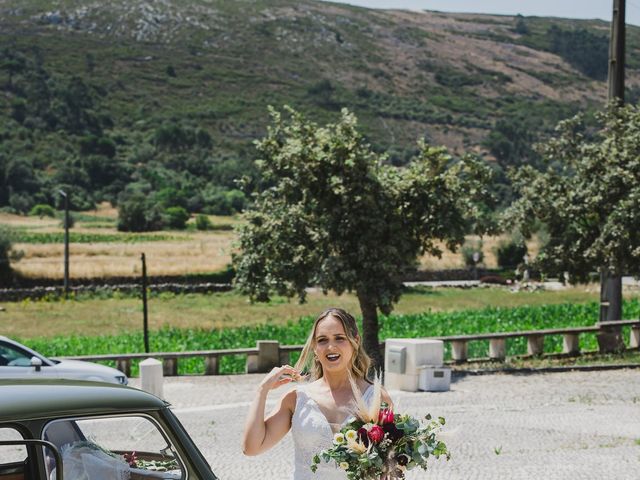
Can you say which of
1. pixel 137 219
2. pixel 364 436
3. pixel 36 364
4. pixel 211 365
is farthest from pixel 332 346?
pixel 137 219

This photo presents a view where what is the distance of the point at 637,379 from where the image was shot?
2131cm

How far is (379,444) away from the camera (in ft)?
16.4

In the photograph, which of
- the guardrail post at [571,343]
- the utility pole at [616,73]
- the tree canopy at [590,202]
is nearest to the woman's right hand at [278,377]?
the tree canopy at [590,202]

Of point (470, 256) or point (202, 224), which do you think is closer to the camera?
point (470, 256)

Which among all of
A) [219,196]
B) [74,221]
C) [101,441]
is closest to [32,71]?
[219,196]

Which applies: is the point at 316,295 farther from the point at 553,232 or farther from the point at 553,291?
the point at 553,232

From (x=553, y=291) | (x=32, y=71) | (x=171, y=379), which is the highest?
(x=32, y=71)

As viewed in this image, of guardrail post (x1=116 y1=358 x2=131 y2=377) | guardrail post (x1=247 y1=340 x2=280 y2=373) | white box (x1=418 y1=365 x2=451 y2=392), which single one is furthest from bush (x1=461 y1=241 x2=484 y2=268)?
white box (x1=418 y1=365 x2=451 y2=392)

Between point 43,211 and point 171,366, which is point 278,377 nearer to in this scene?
point 171,366

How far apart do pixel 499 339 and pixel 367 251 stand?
5.00 m

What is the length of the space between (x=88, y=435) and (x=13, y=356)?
12424 mm

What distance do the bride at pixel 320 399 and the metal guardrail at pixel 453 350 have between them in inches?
728

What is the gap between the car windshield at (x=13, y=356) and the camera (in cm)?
1709

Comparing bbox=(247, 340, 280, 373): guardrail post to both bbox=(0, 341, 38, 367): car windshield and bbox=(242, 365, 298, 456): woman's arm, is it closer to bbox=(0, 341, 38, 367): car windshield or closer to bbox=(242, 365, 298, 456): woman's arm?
bbox=(0, 341, 38, 367): car windshield
